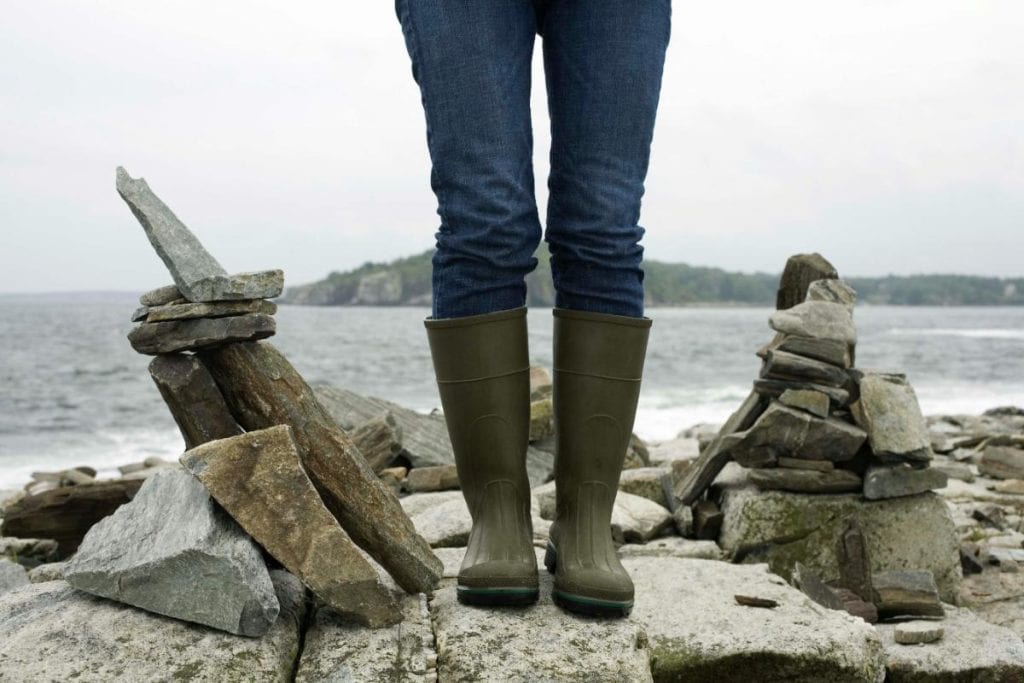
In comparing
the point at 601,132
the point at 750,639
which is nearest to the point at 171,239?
the point at 601,132

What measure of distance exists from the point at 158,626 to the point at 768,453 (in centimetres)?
290

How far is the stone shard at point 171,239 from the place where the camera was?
261cm

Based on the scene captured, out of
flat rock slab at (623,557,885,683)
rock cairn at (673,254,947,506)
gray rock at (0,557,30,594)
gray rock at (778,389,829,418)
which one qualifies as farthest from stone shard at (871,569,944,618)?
gray rock at (0,557,30,594)

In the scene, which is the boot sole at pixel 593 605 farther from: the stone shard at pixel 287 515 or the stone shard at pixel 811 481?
the stone shard at pixel 811 481

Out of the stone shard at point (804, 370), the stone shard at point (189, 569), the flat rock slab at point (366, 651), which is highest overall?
the stone shard at point (804, 370)

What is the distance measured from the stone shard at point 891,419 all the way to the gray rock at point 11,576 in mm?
3373

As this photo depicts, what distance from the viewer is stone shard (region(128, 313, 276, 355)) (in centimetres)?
256

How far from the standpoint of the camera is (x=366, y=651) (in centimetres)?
227

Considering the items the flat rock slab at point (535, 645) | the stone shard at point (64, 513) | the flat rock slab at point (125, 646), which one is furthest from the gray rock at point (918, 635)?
the stone shard at point (64, 513)

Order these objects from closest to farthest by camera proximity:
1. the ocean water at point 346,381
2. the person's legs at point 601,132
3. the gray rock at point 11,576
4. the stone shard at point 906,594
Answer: the person's legs at point 601,132 → the gray rock at point 11,576 → the stone shard at point 906,594 → the ocean water at point 346,381

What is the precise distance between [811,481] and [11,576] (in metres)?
3.18

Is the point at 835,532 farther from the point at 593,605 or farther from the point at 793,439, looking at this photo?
the point at 593,605

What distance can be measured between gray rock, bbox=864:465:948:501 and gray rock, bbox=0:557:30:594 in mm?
3353

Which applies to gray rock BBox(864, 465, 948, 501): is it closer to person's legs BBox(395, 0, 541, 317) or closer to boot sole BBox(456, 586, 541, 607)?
boot sole BBox(456, 586, 541, 607)
